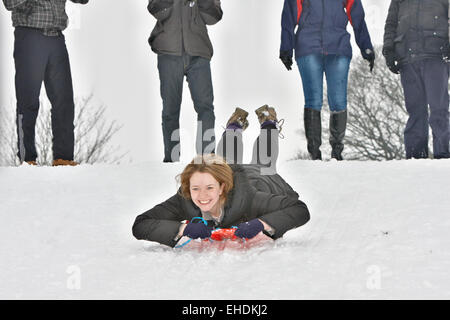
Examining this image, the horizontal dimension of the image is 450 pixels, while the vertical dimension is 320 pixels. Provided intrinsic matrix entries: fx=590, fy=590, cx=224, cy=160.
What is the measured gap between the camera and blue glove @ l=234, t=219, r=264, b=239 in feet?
9.82

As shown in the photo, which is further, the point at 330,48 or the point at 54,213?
the point at 330,48

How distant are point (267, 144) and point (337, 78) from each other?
142 cm

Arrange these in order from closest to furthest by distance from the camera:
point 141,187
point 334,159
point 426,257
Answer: point 426,257 < point 141,187 < point 334,159

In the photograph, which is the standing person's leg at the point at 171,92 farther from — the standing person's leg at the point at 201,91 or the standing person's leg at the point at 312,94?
the standing person's leg at the point at 312,94

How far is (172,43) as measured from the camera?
559cm

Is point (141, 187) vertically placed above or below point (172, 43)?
below

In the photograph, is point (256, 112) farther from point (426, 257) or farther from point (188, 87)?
point (426, 257)

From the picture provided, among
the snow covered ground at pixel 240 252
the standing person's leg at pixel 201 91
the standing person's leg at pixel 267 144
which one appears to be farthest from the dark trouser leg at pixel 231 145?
the standing person's leg at pixel 201 91

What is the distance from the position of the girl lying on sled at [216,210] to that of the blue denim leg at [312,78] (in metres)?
2.47

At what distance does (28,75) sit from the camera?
535 centimetres
